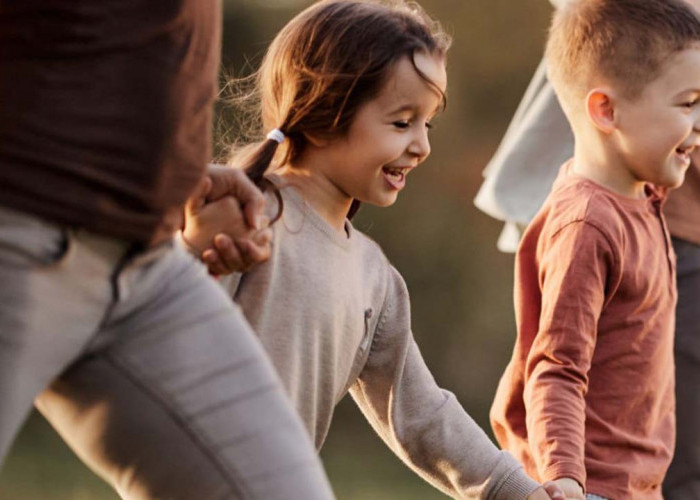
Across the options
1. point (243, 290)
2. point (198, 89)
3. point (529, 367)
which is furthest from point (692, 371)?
point (198, 89)

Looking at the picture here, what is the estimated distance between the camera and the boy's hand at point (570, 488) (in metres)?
3.06

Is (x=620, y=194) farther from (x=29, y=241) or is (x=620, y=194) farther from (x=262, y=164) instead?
(x=29, y=241)

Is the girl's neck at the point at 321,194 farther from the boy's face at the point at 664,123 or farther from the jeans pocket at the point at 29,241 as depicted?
the jeans pocket at the point at 29,241

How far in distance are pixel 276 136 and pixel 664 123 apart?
3.00 ft

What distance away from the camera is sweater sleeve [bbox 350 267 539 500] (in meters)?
3.09

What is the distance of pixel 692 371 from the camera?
12.3 ft

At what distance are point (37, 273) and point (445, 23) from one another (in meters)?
11.3

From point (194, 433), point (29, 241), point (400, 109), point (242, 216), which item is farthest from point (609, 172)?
point (29, 241)

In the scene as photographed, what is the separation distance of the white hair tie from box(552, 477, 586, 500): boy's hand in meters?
0.86

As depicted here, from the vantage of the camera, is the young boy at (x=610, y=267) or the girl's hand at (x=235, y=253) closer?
the girl's hand at (x=235, y=253)

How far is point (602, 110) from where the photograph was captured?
137 inches

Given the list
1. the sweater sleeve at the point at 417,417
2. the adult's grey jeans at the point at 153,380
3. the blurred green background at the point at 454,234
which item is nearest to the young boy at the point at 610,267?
the sweater sleeve at the point at 417,417

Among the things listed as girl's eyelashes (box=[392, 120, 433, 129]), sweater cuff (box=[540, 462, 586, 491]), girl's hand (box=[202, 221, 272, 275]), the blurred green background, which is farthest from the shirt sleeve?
the blurred green background

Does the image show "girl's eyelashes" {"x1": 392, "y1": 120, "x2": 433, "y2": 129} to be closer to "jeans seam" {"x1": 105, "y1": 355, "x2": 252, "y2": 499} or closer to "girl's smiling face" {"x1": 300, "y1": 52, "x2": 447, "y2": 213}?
"girl's smiling face" {"x1": 300, "y1": 52, "x2": 447, "y2": 213}
